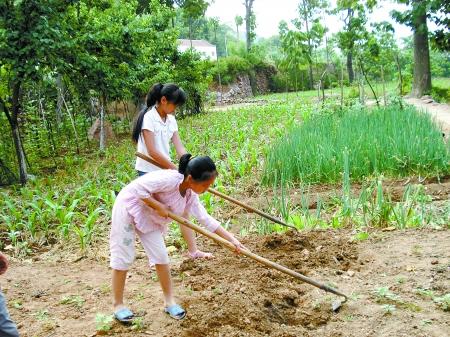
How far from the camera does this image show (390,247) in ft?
12.6

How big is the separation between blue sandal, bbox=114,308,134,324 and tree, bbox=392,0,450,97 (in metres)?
13.1

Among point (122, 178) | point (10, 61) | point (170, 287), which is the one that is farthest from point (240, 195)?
point (10, 61)

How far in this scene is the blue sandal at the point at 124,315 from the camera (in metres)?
3.01

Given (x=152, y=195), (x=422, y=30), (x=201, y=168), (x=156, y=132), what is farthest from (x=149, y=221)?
(x=422, y=30)

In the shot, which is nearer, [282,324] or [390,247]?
[282,324]

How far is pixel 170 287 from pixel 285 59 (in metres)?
33.3

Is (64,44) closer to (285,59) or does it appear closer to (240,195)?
(240,195)

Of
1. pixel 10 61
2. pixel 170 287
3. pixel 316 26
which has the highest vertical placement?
pixel 316 26

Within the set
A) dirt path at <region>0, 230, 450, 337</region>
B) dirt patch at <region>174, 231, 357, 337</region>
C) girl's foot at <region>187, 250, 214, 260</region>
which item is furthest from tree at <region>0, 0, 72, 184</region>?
dirt patch at <region>174, 231, 357, 337</region>

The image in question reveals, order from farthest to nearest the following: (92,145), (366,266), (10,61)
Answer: (92,145), (10,61), (366,266)

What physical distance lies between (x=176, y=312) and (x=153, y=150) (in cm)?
131

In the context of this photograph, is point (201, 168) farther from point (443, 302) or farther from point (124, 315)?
point (443, 302)

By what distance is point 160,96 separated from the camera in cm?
376

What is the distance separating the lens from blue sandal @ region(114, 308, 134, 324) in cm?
301
